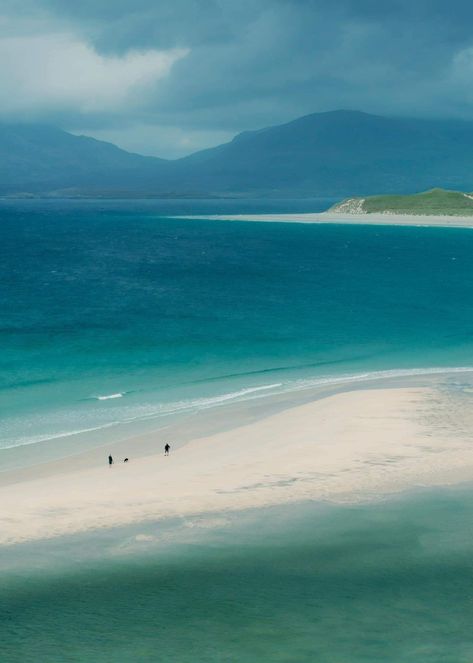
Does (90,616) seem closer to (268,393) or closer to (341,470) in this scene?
(341,470)

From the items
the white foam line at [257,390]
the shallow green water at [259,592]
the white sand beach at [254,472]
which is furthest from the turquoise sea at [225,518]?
the white sand beach at [254,472]

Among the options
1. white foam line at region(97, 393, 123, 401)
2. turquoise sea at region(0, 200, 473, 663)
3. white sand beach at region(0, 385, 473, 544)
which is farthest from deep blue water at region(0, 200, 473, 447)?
white sand beach at region(0, 385, 473, 544)

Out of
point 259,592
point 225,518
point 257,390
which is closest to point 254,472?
point 225,518

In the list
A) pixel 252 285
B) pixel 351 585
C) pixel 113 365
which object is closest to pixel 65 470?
pixel 351 585

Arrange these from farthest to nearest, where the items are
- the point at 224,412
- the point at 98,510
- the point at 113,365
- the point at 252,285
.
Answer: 1. the point at 252,285
2. the point at 113,365
3. the point at 224,412
4. the point at 98,510

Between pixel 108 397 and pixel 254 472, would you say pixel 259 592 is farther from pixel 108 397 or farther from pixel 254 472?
pixel 108 397

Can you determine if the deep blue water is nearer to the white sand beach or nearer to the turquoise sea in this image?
the turquoise sea
